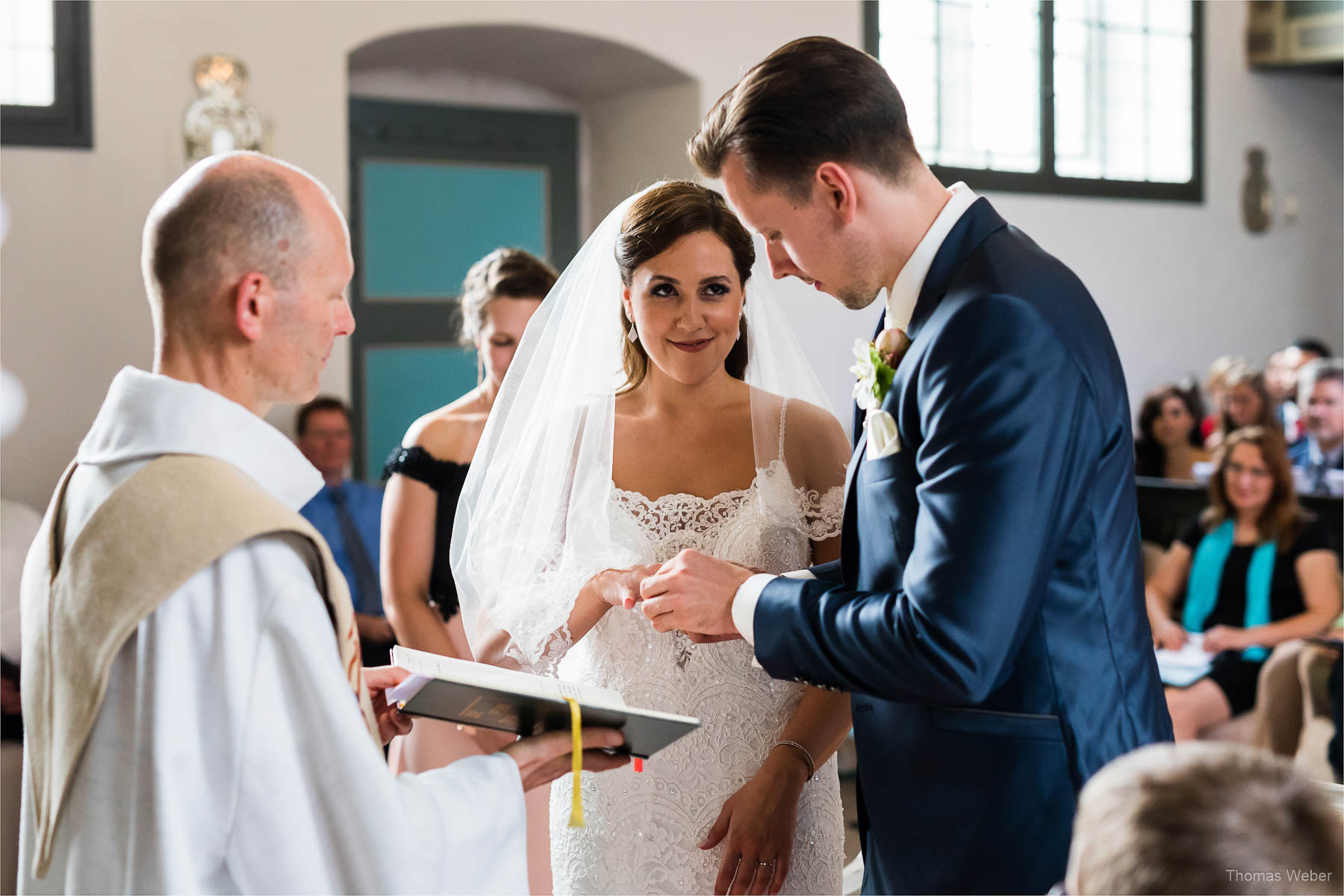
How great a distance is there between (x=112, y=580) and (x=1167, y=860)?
980mm

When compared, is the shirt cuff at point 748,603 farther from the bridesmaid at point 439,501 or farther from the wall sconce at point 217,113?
the wall sconce at point 217,113

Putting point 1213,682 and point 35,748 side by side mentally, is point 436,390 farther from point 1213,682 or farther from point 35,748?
point 35,748

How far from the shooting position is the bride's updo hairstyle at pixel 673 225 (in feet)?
7.16

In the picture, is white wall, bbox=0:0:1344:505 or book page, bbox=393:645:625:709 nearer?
book page, bbox=393:645:625:709

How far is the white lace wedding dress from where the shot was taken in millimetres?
2164

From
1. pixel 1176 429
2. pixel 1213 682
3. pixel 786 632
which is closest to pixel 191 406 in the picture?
pixel 786 632

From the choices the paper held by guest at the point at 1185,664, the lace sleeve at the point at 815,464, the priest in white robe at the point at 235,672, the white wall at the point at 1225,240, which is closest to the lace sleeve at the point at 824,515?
the lace sleeve at the point at 815,464

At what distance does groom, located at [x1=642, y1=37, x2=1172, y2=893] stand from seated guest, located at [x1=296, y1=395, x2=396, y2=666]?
325 cm

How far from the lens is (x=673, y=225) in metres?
2.18

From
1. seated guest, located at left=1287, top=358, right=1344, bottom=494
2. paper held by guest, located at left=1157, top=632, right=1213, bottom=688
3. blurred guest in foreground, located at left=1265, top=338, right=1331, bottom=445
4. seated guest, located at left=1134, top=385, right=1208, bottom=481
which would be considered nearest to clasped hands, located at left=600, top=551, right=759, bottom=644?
paper held by guest, located at left=1157, top=632, right=1213, bottom=688

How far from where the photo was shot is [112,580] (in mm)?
1198

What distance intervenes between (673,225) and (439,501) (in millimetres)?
1308

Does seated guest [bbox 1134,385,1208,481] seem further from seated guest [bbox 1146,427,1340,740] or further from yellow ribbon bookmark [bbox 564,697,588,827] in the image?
yellow ribbon bookmark [bbox 564,697,588,827]

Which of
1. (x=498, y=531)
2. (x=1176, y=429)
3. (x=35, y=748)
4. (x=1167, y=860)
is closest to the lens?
(x=1167, y=860)
